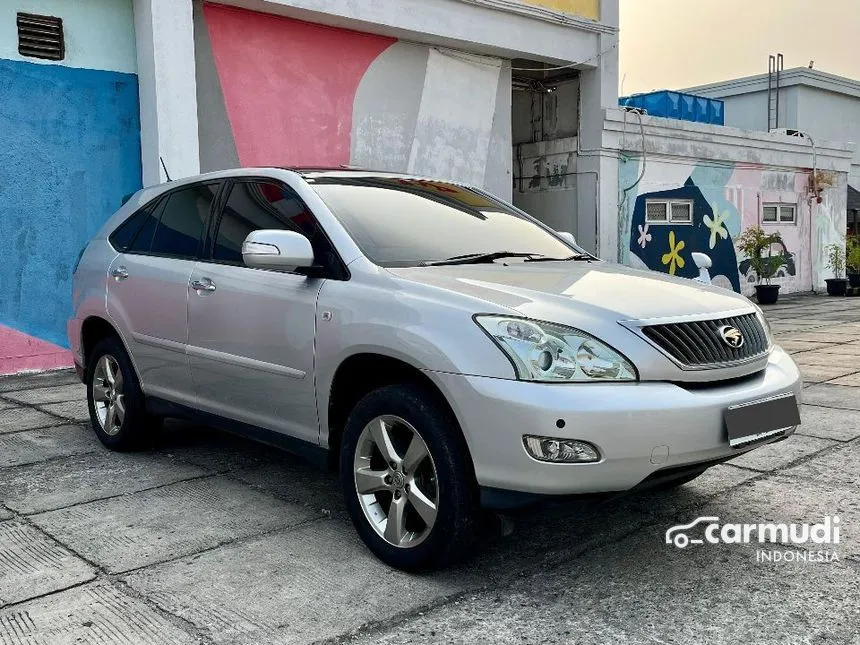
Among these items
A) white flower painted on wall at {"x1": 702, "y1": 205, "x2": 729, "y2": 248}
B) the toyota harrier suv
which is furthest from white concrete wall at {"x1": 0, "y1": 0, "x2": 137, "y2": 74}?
white flower painted on wall at {"x1": 702, "y1": 205, "x2": 729, "y2": 248}

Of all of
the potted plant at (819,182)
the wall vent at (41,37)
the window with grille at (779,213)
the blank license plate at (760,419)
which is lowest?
the blank license plate at (760,419)

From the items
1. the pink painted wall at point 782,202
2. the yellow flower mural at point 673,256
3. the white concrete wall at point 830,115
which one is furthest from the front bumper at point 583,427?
the white concrete wall at point 830,115

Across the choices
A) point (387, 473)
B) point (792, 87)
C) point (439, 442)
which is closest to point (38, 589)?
point (387, 473)

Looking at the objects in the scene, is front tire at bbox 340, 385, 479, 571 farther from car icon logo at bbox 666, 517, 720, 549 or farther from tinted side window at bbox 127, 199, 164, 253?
tinted side window at bbox 127, 199, 164, 253

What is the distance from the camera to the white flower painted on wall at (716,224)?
1644 cm

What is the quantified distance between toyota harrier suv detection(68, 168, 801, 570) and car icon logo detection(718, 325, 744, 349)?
0.03ft

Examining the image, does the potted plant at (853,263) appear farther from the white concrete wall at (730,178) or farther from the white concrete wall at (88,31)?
the white concrete wall at (88,31)

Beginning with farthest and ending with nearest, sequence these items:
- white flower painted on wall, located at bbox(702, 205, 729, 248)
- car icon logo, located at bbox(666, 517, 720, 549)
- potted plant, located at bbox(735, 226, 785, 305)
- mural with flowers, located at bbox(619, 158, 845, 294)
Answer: potted plant, located at bbox(735, 226, 785, 305) → white flower painted on wall, located at bbox(702, 205, 729, 248) → mural with flowers, located at bbox(619, 158, 845, 294) → car icon logo, located at bbox(666, 517, 720, 549)

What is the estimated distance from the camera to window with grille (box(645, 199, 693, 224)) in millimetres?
15109

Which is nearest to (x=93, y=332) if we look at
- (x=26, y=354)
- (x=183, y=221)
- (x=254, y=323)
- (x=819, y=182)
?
(x=183, y=221)

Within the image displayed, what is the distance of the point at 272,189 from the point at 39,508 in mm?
1933

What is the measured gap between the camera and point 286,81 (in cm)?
Result: 1018

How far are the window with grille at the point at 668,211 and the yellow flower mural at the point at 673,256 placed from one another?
1.04ft

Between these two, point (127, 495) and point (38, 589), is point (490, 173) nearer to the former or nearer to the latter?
point (127, 495)
